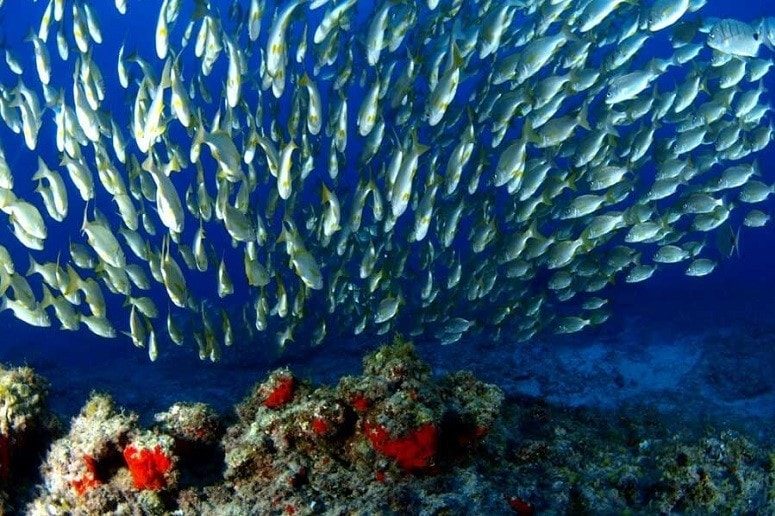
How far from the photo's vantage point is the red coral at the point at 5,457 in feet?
14.0

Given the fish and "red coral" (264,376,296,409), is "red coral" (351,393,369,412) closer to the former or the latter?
"red coral" (264,376,296,409)

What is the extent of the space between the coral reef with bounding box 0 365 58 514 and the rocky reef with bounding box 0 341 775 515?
0.04ft

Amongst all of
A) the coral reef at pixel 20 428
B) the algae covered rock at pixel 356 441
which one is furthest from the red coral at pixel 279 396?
the coral reef at pixel 20 428

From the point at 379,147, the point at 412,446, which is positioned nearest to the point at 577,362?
the point at 379,147

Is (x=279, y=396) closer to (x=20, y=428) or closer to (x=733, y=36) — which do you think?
(x=20, y=428)

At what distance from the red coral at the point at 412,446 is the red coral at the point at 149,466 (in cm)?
136

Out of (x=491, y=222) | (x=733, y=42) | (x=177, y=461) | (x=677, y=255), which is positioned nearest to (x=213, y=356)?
(x=177, y=461)

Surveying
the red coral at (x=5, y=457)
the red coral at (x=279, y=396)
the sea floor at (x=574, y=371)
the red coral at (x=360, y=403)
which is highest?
the sea floor at (x=574, y=371)

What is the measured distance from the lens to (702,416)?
9320 mm

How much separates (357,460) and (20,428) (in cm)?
260

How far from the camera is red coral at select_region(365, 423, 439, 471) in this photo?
3596 millimetres

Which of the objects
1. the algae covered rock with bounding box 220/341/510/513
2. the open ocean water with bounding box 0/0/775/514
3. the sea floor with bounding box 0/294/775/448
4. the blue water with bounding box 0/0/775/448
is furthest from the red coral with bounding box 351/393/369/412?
the sea floor with bounding box 0/294/775/448

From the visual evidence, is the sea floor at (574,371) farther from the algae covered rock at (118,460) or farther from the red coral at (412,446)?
the red coral at (412,446)

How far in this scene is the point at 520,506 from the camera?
3.35 metres
